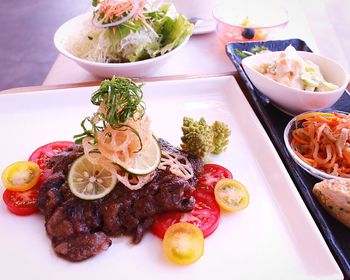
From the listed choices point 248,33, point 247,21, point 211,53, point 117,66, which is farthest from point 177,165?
point 247,21

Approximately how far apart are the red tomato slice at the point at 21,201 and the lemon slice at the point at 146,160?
1.83 feet

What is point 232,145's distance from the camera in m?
2.39

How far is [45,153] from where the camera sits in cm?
229

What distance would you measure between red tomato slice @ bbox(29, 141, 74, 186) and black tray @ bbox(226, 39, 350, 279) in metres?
1.36

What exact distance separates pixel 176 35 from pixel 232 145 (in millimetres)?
1240

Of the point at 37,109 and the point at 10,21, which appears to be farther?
the point at 10,21

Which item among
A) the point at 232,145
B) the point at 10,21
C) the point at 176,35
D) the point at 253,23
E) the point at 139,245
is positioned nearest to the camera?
the point at 139,245

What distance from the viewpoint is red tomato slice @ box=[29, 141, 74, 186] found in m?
2.14

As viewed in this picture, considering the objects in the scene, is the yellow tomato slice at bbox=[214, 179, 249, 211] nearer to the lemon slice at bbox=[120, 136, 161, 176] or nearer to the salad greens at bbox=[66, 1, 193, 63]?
the lemon slice at bbox=[120, 136, 161, 176]

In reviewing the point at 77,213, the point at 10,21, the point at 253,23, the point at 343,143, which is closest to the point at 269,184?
the point at 343,143

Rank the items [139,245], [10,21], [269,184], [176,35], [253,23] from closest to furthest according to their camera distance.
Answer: [139,245]
[269,184]
[176,35]
[253,23]
[10,21]

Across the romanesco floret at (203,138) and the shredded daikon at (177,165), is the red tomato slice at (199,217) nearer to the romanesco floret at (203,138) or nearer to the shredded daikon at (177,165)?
the shredded daikon at (177,165)

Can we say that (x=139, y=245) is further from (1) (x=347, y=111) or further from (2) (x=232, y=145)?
(1) (x=347, y=111)

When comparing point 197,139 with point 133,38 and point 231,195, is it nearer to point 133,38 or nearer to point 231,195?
point 231,195
